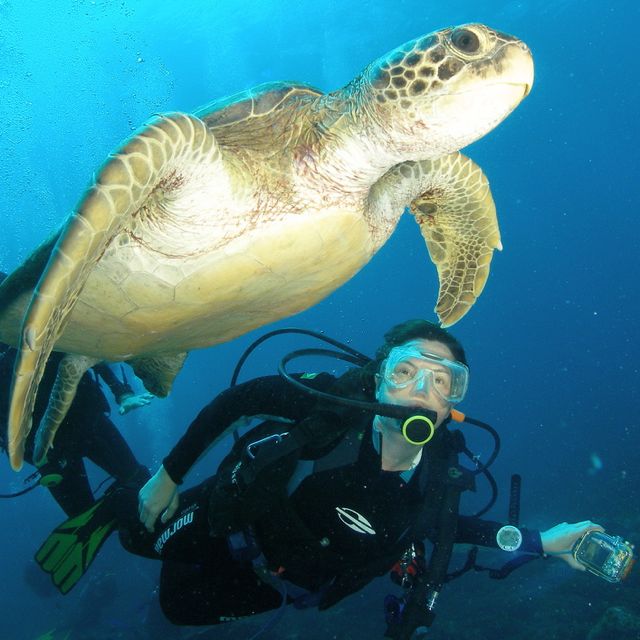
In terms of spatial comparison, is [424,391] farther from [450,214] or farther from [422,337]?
[450,214]

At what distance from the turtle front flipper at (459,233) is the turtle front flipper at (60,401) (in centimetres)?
286

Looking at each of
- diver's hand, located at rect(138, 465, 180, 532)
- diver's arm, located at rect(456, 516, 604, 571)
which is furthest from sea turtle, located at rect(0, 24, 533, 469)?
diver's arm, located at rect(456, 516, 604, 571)

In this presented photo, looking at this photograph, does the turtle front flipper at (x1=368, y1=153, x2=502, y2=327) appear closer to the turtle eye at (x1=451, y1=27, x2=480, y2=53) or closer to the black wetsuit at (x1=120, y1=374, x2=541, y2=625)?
the turtle eye at (x1=451, y1=27, x2=480, y2=53)

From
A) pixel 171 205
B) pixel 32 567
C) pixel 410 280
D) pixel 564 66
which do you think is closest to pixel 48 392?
pixel 171 205

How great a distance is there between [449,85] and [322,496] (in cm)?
185

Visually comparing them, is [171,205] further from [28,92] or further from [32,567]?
[28,92]

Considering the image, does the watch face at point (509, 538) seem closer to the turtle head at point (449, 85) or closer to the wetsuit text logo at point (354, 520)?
the wetsuit text logo at point (354, 520)

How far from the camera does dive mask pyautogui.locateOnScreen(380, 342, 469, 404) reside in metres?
2.25

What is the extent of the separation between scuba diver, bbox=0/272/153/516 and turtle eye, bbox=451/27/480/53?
13.1 ft

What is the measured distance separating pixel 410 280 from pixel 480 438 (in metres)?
38.6

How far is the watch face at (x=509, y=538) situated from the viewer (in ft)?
7.73

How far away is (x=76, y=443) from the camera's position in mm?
4082

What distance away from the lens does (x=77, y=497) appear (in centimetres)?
396

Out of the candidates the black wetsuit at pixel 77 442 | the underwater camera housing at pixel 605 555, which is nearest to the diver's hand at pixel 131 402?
the black wetsuit at pixel 77 442
